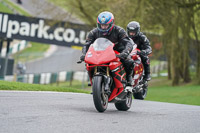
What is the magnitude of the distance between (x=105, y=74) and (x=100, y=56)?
0.35 m

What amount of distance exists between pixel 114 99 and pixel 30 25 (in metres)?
22.2

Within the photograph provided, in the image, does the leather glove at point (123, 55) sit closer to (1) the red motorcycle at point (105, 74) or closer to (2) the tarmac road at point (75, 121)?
(1) the red motorcycle at point (105, 74)

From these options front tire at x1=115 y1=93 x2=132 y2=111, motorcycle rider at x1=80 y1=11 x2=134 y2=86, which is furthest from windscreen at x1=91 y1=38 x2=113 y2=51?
front tire at x1=115 y1=93 x2=132 y2=111

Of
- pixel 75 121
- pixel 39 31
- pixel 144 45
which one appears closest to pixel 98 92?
pixel 75 121

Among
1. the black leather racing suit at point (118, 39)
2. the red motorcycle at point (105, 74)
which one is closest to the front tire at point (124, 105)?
the red motorcycle at point (105, 74)

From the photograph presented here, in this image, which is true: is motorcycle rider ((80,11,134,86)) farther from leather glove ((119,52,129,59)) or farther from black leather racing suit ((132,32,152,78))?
black leather racing suit ((132,32,152,78))

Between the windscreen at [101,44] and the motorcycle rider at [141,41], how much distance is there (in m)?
3.86

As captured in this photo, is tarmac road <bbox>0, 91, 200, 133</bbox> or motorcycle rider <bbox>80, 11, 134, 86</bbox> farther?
motorcycle rider <bbox>80, 11, 134, 86</bbox>

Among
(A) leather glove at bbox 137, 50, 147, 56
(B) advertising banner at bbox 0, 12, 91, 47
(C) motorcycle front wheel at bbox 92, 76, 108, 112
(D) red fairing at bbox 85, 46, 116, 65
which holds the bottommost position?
(C) motorcycle front wheel at bbox 92, 76, 108, 112

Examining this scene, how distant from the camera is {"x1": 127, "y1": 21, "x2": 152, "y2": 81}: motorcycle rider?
1289cm

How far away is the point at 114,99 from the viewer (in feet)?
29.5

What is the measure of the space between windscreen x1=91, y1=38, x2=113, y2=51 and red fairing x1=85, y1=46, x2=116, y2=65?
0.22 feet

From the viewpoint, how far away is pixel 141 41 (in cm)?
1337

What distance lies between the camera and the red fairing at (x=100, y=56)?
28.1 feet
